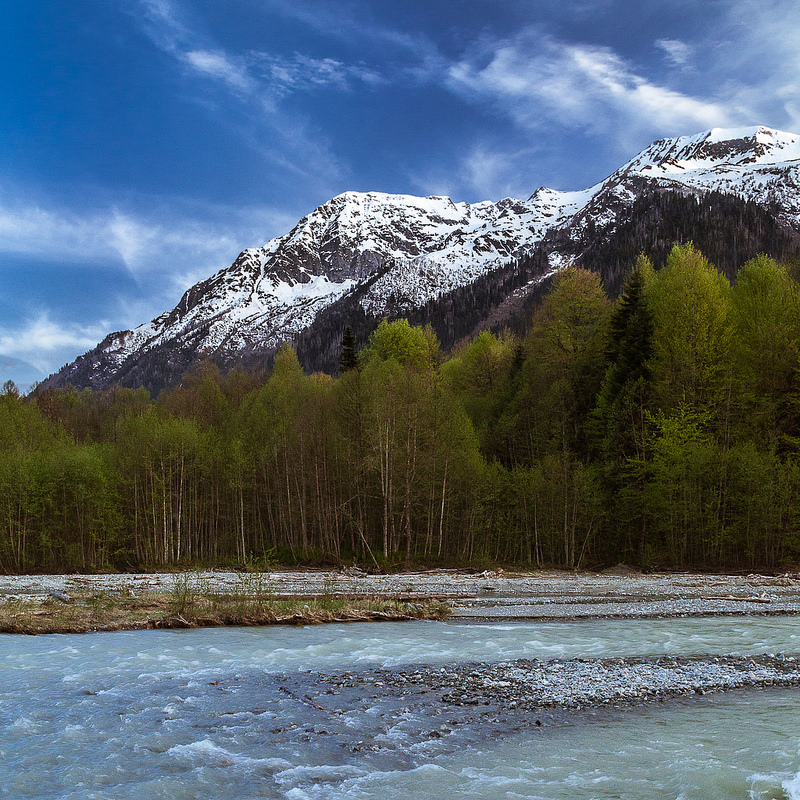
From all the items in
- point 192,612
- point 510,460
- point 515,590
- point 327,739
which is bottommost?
point 515,590

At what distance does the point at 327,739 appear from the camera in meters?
9.60

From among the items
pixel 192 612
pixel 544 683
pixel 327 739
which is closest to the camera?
pixel 327 739

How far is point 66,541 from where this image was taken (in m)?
49.0

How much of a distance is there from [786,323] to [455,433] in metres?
21.5

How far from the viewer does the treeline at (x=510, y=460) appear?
128ft

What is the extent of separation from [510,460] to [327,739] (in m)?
49.7

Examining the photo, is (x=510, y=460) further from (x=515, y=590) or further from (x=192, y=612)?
(x=192, y=612)

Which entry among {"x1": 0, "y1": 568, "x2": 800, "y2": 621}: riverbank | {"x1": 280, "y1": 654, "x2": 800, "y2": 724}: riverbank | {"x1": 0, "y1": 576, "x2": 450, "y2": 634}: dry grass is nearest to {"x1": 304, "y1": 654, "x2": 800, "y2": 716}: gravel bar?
{"x1": 280, "y1": 654, "x2": 800, "y2": 724}: riverbank

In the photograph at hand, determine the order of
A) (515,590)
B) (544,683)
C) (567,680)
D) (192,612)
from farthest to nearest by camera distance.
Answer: (515,590)
(192,612)
(567,680)
(544,683)

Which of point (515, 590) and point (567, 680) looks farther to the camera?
point (515, 590)

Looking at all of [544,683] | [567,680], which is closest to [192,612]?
[544,683]

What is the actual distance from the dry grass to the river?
4.28 metres

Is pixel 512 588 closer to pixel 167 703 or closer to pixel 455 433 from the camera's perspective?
pixel 455 433

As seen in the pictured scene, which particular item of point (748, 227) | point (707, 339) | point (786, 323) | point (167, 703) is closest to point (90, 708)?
point (167, 703)
